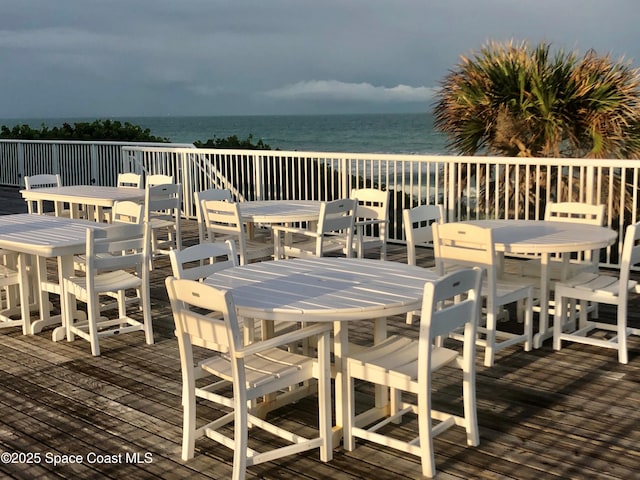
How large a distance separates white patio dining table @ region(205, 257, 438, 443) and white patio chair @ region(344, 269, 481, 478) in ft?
0.35

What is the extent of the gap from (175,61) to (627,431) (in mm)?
57449

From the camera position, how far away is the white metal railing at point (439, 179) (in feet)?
24.5

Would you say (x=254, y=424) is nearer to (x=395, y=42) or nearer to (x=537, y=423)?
(x=537, y=423)

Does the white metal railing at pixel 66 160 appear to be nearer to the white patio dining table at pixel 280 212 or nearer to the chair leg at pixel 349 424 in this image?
the white patio dining table at pixel 280 212

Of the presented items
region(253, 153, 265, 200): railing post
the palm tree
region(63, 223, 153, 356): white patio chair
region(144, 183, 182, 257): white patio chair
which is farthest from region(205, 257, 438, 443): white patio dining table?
region(253, 153, 265, 200): railing post

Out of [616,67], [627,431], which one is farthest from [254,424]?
[616,67]

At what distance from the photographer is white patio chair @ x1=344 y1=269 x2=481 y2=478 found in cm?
321

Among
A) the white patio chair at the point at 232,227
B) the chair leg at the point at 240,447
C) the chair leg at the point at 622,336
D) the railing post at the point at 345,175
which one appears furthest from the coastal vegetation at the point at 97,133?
the chair leg at the point at 240,447

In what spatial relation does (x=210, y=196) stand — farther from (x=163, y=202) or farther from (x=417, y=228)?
(x=417, y=228)

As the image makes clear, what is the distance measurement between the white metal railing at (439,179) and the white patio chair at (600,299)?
1.82 meters

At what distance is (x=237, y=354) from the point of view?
3117 mm

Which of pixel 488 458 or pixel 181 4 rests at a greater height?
pixel 181 4

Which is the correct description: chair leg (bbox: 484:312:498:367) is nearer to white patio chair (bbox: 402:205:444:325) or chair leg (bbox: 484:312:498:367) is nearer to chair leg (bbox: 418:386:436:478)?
white patio chair (bbox: 402:205:444:325)

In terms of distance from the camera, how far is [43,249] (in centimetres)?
530
